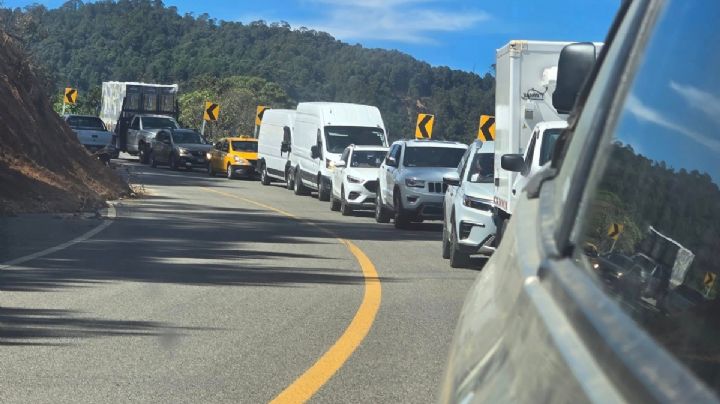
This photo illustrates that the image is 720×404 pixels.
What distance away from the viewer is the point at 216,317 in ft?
31.3

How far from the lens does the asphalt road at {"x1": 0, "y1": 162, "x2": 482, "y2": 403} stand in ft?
22.5

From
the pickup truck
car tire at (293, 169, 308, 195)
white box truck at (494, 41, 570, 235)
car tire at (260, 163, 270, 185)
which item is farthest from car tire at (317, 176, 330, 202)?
the pickup truck

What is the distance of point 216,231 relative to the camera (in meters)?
18.8

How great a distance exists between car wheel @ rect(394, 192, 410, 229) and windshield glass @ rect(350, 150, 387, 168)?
4.81m

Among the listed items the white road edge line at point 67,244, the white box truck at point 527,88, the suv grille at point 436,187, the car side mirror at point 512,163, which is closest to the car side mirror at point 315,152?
the white road edge line at point 67,244

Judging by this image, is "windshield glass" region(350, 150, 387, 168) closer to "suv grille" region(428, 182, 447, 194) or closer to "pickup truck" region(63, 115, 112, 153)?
"suv grille" region(428, 182, 447, 194)

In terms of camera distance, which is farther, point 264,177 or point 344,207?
point 264,177

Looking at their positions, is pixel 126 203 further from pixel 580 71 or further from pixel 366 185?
pixel 580 71

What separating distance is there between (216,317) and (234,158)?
32.3 metres

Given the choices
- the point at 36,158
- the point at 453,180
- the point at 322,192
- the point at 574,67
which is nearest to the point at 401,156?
the point at 453,180

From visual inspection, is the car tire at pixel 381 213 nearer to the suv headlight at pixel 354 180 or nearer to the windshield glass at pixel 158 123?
the suv headlight at pixel 354 180

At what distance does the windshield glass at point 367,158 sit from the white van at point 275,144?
7.91 m

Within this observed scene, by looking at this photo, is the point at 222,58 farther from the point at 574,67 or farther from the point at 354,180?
the point at 574,67

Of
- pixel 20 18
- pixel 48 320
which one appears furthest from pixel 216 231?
pixel 20 18
